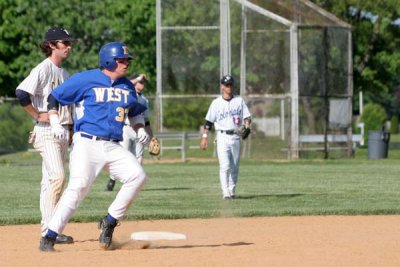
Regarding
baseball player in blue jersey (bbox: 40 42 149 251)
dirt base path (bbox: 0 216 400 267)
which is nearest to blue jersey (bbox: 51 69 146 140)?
baseball player in blue jersey (bbox: 40 42 149 251)

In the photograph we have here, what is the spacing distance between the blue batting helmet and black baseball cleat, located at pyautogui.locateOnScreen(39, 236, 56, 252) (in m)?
1.67

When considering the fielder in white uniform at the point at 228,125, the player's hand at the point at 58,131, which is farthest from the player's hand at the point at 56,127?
the fielder in white uniform at the point at 228,125

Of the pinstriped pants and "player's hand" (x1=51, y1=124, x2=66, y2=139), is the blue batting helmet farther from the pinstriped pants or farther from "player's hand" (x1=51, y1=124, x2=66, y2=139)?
the pinstriped pants

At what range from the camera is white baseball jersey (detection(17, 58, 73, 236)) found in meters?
11.4

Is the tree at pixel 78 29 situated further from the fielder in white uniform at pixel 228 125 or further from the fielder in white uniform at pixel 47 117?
the fielder in white uniform at pixel 47 117

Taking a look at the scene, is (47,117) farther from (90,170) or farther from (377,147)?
(377,147)

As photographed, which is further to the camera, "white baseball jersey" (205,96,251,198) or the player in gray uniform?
the player in gray uniform

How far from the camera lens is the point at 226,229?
1320 cm

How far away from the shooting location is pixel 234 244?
444 inches

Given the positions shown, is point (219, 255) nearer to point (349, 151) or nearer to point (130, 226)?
point (130, 226)

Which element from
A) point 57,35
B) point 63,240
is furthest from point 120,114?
point 63,240

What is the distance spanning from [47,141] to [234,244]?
2111mm

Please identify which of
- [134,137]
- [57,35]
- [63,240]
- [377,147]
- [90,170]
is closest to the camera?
[90,170]

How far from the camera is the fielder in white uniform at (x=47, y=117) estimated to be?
37.3 ft
